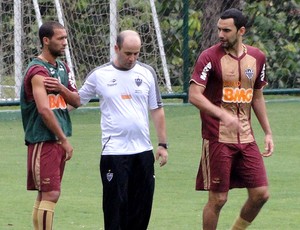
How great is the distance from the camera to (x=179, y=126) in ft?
54.3

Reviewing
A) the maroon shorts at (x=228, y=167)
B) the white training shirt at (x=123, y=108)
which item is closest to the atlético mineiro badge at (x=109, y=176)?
the white training shirt at (x=123, y=108)

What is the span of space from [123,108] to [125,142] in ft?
0.89

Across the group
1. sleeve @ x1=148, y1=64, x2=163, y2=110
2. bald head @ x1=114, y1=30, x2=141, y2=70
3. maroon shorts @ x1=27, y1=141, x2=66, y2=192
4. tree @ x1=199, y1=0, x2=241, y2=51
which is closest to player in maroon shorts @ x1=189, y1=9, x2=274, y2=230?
sleeve @ x1=148, y1=64, x2=163, y2=110

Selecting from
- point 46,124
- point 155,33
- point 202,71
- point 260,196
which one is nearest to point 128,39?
point 202,71

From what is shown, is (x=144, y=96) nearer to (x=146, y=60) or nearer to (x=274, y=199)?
(x=274, y=199)

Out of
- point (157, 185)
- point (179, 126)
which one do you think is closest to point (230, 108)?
point (157, 185)

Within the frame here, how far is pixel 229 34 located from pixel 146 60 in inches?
401

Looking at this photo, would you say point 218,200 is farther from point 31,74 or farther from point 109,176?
point 31,74

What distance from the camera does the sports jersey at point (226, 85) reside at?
897 cm

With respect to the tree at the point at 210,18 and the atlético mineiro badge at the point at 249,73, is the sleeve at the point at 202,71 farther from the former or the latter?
the tree at the point at 210,18

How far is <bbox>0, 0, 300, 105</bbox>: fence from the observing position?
18375mm

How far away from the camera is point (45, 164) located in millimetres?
8859

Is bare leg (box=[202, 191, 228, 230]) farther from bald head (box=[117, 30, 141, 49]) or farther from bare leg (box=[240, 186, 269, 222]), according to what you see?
bald head (box=[117, 30, 141, 49])

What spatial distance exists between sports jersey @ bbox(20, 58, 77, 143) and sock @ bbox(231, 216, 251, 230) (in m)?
1.61
